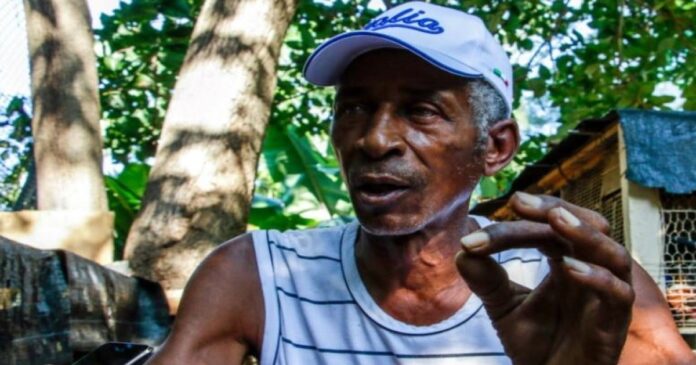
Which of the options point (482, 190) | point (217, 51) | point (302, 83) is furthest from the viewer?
point (482, 190)

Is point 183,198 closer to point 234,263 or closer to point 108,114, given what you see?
point 234,263

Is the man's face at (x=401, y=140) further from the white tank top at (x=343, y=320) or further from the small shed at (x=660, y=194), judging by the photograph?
the small shed at (x=660, y=194)

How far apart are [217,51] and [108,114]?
3.53m

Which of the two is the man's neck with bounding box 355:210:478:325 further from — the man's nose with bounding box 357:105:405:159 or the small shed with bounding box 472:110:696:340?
the small shed with bounding box 472:110:696:340

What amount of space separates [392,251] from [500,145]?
1.12 ft

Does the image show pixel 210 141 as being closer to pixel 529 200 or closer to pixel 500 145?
pixel 500 145

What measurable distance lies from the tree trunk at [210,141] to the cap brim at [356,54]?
1510 millimetres

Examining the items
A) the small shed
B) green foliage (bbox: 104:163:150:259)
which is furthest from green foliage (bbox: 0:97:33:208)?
the small shed

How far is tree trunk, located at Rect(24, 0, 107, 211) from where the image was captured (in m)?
3.77

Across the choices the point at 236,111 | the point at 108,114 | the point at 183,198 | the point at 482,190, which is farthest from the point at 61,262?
the point at 482,190

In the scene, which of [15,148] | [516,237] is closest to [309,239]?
[516,237]

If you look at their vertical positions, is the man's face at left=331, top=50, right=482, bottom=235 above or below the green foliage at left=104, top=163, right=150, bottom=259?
above

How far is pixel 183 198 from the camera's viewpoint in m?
3.50

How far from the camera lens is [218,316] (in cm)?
194
